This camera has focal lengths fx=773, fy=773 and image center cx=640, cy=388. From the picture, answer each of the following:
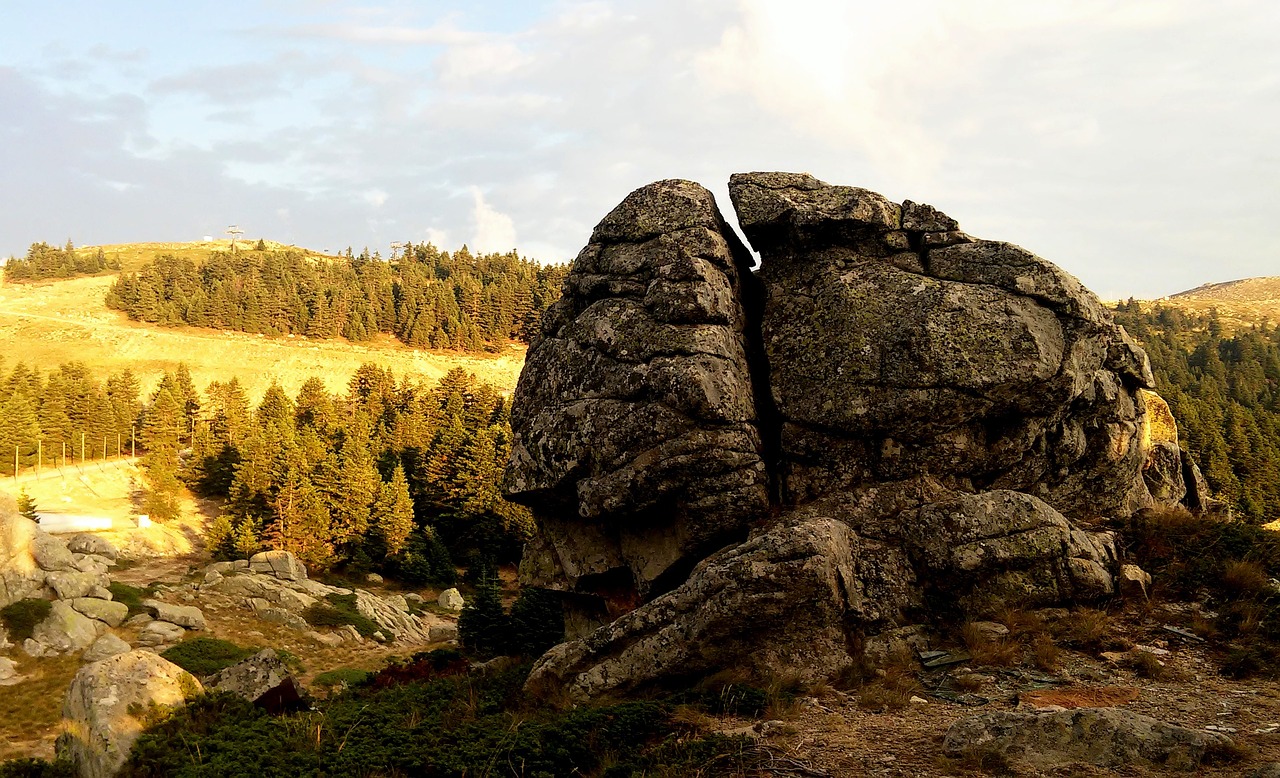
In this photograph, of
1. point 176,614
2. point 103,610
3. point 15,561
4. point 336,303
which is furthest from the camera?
point 336,303

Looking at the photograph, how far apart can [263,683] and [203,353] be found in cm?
13932

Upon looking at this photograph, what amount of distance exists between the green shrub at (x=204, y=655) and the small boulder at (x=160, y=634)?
64cm

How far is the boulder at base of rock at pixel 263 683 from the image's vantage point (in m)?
17.1

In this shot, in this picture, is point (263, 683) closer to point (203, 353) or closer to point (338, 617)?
point (338, 617)

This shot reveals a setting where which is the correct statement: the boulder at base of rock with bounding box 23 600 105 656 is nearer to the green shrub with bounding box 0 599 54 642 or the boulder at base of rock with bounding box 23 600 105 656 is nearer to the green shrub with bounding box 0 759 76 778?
the green shrub with bounding box 0 599 54 642

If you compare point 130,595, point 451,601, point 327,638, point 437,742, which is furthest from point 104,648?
point 437,742

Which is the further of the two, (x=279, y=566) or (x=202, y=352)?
(x=202, y=352)

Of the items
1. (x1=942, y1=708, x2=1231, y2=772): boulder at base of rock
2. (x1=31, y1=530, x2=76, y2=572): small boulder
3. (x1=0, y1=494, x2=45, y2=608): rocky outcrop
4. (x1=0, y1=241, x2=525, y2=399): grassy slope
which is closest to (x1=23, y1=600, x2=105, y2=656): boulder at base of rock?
(x1=0, y1=494, x2=45, y2=608): rocky outcrop

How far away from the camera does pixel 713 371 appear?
18062 mm

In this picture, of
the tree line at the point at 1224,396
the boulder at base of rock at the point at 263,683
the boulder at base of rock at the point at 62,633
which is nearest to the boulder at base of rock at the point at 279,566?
the boulder at base of rock at the point at 62,633

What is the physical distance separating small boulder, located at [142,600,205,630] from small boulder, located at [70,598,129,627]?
4.61ft

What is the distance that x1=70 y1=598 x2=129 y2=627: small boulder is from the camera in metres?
38.8

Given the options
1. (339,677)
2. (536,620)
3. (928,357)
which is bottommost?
(339,677)

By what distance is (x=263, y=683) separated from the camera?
17406 millimetres
